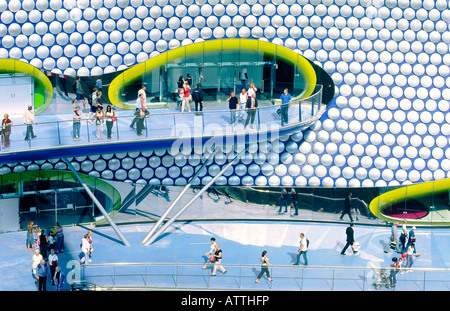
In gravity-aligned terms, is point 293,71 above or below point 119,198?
above

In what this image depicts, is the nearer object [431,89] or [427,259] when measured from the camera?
[427,259]

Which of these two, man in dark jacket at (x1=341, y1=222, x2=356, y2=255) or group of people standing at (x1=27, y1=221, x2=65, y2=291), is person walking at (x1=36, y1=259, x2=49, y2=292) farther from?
man in dark jacket at (x1=341, y1=222, x2=356, y2=255)

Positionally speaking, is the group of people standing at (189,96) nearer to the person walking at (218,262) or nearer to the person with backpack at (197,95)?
the person with backpack at (197,95)

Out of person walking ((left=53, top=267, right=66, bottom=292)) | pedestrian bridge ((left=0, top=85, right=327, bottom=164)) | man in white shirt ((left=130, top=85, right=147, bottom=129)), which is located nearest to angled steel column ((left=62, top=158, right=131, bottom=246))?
pedestrian bridge ((left=0, top=85, right=327, bottom=164))

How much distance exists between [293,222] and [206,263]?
5553mm

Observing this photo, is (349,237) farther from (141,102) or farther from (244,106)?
(141,102)

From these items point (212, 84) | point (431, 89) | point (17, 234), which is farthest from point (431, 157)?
point (17, 234)

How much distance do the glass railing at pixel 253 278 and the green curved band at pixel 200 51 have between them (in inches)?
242

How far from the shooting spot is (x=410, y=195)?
2508 cm

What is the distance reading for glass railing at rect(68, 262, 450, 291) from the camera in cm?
1948

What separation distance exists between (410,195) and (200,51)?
7202mm

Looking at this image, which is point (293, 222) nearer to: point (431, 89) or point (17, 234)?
point (431, 89)

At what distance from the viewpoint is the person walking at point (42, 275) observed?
63.5 ft
